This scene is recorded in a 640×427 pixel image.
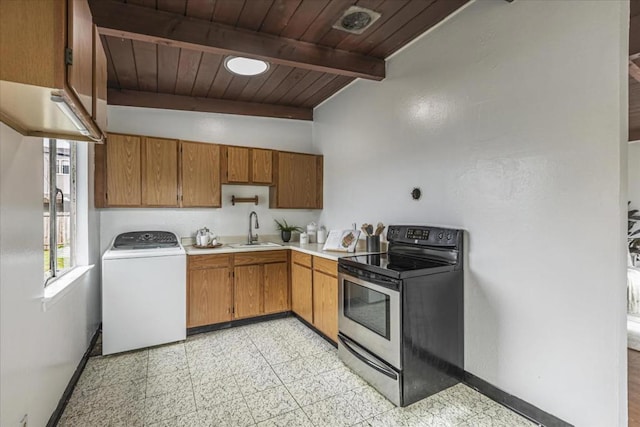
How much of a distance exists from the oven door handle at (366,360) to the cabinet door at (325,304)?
252mm

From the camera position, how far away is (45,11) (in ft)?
3.22

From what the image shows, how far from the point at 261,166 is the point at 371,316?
2.37 metres

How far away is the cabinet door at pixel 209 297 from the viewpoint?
10.7 feet

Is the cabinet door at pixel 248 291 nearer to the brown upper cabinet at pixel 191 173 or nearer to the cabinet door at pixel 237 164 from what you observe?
the brown upper cabinet at pixel 191 173

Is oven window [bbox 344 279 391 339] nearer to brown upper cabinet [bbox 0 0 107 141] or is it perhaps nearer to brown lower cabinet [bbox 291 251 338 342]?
brown lower cabinet [bbox 291 251 338 342]

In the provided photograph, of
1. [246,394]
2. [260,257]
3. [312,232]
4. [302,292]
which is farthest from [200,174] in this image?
[246,394]

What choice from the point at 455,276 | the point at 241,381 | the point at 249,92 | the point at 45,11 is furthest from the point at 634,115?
the point at 45,11

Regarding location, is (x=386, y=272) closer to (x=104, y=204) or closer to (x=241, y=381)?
(x=241, y=381)

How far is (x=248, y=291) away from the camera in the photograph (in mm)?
3539

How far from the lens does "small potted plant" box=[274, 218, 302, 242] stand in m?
4.23

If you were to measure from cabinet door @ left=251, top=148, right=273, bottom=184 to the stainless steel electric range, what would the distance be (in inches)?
72.3

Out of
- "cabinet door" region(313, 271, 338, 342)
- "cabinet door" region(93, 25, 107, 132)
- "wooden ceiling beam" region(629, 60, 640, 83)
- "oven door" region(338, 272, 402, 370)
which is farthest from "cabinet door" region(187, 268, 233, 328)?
"wooden ceiling beam" region(629, 60, 640, 83)

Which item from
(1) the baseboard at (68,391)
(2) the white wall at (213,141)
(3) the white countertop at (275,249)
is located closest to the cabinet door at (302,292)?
(3) the white countertop at (275,249)

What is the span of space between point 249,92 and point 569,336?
12.0 ft
